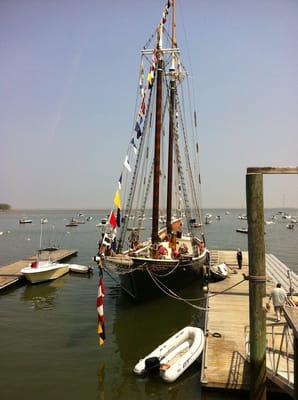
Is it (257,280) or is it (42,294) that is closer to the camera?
(257,280)

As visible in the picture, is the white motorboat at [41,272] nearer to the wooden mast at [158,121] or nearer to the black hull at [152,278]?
the black hull at [152,278]

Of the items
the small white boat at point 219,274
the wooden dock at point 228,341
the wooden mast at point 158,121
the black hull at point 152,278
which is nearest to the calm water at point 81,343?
the wooden dock at point 228,341

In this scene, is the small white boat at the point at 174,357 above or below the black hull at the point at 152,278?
below

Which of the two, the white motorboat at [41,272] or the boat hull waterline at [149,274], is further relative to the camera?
the white motorboat at [41,272]

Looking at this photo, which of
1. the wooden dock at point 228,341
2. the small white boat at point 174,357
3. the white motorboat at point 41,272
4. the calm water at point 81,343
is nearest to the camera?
the wooden dock at point 228,341

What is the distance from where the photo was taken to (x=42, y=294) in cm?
2477

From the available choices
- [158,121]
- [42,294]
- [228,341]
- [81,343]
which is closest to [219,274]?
[228,341]

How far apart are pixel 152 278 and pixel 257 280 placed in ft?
34.9

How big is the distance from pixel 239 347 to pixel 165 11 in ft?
76.0

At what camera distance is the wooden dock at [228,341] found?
1017 cm

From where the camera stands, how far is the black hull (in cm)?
1883

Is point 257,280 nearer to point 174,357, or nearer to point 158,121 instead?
point 174,357

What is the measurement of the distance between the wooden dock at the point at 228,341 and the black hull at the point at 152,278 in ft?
7.17

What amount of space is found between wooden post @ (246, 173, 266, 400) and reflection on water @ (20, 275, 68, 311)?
15.5m
